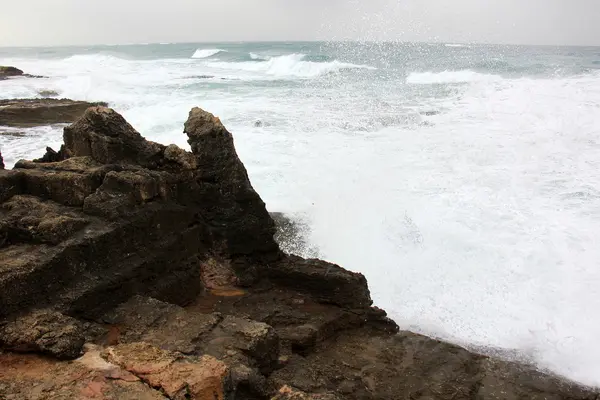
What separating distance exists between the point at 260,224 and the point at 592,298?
434 centimetres

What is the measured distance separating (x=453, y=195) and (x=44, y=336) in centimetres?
765

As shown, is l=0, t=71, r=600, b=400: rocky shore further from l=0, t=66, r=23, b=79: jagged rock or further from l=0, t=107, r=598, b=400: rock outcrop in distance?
l=0, t=66, r=23, b=79: jagged rock

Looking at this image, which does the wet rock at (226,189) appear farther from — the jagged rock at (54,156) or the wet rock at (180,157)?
the jagged rock at (54,156)

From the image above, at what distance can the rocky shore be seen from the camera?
293 cm

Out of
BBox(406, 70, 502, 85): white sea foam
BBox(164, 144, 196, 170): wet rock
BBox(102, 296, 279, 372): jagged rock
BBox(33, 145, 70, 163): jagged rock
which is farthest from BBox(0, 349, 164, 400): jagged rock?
BBox(406, 70, 502, 85): white sea foam

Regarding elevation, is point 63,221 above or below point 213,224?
above

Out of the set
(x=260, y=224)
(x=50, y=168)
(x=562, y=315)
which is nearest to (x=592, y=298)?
(x=562, y=315)

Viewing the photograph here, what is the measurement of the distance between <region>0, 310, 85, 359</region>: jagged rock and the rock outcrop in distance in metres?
0.01

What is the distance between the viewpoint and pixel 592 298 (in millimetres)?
5922

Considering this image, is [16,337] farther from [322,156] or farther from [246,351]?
[322,156]

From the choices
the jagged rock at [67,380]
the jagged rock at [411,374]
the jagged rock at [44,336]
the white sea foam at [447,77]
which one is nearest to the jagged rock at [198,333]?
the jagged rock at [411,374]

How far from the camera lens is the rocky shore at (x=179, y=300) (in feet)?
9.60

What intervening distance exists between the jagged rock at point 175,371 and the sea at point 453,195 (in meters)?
3.28

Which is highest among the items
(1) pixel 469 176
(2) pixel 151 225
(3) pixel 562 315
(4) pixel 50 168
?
(4) pixel 50 168
